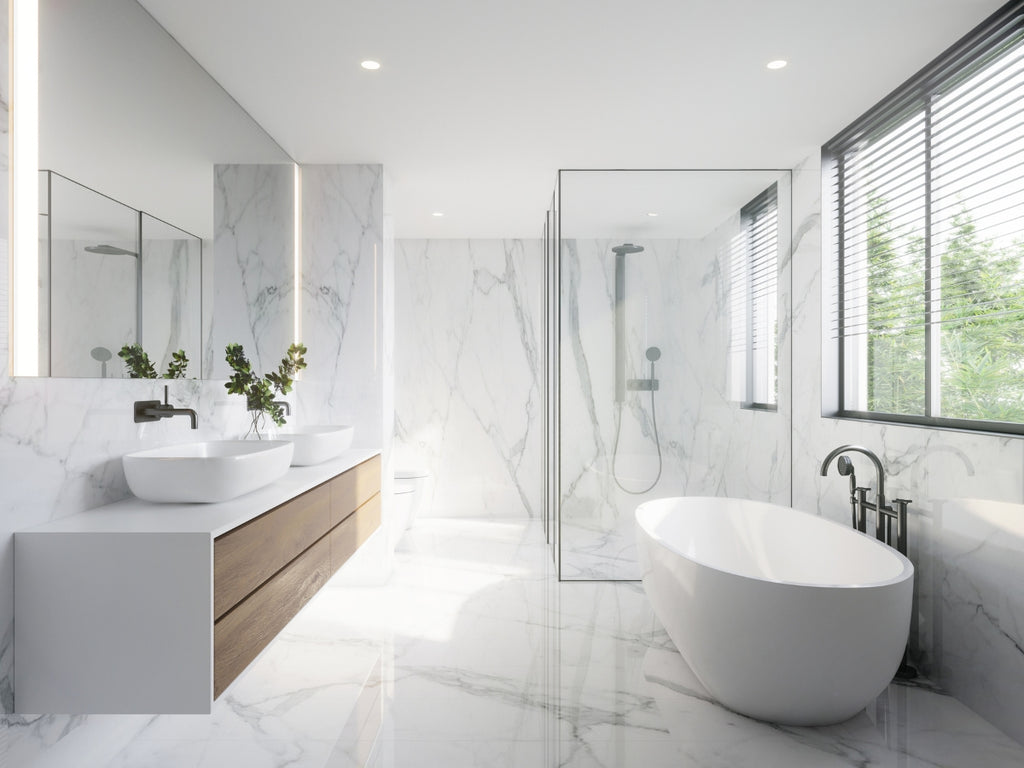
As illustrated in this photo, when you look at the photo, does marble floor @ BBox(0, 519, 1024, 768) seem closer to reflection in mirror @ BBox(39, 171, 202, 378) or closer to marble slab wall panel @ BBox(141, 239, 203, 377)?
reflection in mirror @ BBox(39, 171, 202, 378)

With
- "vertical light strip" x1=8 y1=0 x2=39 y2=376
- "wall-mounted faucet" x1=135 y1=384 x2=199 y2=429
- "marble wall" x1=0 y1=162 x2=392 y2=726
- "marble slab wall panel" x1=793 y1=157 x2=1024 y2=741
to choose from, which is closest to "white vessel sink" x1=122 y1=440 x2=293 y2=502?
"marble wall" x1=0 y1=162 x2=392 y2=726

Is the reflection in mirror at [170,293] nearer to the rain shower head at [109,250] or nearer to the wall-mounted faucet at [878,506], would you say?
the rain shower head at [109,250]

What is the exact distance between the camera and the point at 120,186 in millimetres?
2094

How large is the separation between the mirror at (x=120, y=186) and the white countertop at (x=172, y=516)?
16.2 inches

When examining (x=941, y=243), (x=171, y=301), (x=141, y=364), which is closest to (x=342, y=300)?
(x=171, y=301)

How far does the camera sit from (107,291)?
2033mm

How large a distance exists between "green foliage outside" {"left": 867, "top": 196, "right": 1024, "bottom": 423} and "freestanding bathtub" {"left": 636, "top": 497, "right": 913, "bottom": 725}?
663mm

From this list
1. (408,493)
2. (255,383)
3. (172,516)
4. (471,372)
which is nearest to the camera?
(172,516)

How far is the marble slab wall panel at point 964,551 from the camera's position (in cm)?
213

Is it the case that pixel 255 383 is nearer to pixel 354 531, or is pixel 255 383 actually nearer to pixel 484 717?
pixel 354 531

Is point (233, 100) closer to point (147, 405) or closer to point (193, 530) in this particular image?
point (147, 405)

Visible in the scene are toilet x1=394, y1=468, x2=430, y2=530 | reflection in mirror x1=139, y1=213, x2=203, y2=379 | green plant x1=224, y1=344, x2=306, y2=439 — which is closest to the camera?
reflection in mirror x1=139, y1=213, x2=203, y2=379

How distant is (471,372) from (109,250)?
3489 millimetres

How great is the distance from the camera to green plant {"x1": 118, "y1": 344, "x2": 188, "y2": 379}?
2137 mm
